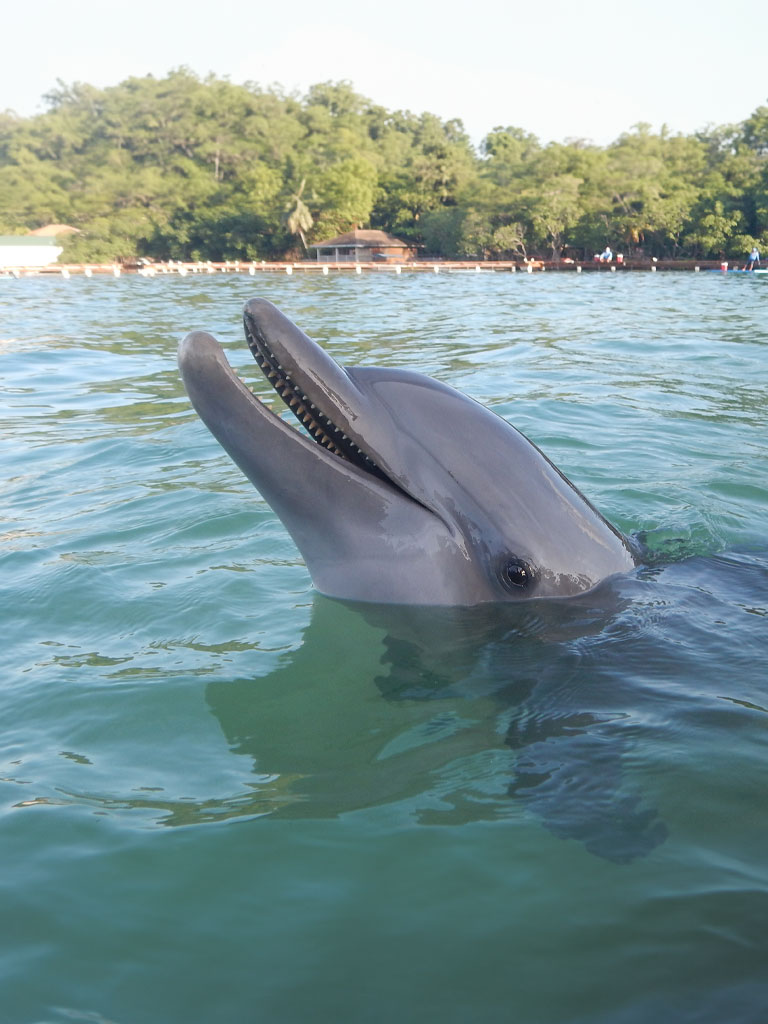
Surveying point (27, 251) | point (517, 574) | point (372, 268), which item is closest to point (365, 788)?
point (517, 574)

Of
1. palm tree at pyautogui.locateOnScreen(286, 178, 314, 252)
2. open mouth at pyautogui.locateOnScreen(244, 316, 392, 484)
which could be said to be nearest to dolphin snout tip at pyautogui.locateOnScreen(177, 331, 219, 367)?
open mouth at pyautogui.locateOnScreen(244, 316, 392, 484)

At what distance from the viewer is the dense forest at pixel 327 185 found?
72438mm

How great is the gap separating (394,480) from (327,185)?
94179 mm

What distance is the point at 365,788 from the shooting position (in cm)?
312

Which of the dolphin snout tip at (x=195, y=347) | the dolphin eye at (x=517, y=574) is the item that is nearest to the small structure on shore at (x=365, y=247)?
the dolphin eye at (x=517, y=574)

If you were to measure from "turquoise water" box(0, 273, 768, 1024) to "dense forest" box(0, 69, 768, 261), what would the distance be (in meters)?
67.3

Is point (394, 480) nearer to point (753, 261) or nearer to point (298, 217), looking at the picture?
point (753, 261)

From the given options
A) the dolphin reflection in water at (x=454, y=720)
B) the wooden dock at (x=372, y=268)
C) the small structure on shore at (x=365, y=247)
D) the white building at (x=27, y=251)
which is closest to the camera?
the dolphin reflection in water at (x=454, y=720)

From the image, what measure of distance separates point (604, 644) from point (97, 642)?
8.02 feet

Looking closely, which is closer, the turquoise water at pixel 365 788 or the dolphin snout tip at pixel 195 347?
the turquoise water at pixel 365 788

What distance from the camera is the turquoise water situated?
2326 mm

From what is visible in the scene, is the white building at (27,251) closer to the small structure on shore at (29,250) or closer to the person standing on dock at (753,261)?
the small structure on shore at (29,250)

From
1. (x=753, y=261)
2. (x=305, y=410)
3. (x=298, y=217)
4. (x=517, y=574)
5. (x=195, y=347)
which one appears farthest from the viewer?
(x=298, y=217)

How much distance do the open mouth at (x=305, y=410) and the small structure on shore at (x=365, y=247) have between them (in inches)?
3159
